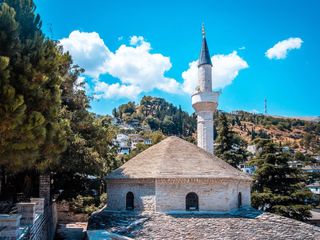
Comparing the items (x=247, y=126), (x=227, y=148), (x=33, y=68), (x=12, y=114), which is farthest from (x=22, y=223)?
(x=247, y=126)

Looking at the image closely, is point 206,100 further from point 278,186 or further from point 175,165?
point 175,165

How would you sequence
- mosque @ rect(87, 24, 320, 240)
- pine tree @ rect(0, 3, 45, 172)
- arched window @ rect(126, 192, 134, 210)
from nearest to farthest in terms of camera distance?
1. pine tree @ rect(0, 3, 45, 172)
2. mosque @ rect(87, 24, 320, 240)
3. arched window @ rect(126, 192, 134, 210)

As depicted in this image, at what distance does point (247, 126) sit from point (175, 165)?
160374mm

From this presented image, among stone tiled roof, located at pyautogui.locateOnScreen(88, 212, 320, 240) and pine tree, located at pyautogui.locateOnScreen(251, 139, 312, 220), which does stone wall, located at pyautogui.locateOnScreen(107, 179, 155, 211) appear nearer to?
stone tiled roof, located at pyautogui.locateOnScreen(88, 212, 320, 240)

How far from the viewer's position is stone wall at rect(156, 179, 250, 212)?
737 inches

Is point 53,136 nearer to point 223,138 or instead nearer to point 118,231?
point 118,231

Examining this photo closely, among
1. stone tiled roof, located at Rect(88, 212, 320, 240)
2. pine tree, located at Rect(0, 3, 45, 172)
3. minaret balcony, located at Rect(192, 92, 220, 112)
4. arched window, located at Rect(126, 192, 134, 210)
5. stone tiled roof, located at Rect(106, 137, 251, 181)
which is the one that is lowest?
stone tiled roof, located at Rect(88, 212, 320, 240)

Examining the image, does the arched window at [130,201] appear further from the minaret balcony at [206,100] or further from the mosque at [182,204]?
the minaret balcony at [206,100]

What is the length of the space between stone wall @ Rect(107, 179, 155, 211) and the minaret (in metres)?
9.29

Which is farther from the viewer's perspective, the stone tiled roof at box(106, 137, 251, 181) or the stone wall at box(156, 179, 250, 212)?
the stone tiled roof at box(106, 137, 251, 181)

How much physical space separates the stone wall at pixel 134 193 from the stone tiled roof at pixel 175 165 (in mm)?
398

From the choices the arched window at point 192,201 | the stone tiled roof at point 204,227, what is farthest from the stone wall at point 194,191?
the stone tiled roof at point 204,227

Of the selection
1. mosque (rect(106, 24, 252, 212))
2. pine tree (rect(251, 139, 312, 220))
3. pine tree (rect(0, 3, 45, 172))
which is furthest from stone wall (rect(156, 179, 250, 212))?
pine tree (rect(0, 3, 45, 172))

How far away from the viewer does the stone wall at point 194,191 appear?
18719mm
